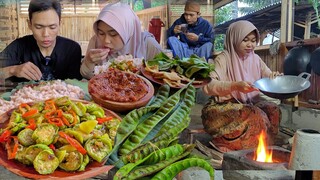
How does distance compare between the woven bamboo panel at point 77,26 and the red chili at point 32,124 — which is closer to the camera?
the red chili at point 32,124

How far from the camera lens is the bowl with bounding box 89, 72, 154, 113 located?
155 centimetres

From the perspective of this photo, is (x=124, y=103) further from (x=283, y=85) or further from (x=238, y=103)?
(x=283, y=85)

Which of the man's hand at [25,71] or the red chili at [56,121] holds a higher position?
the man's hand at [25,71]

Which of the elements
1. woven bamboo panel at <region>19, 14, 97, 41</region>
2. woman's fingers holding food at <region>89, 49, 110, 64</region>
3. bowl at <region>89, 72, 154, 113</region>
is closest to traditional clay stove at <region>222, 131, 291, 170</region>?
bowl at <region>89, 72, 154, 113</region>

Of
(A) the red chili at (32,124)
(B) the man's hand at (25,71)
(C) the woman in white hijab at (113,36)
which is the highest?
(C) the woman in white hijab at (113,36)

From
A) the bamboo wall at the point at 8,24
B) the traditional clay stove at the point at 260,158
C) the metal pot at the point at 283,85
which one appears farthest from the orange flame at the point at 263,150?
the bamboo wall at the point at 8,24

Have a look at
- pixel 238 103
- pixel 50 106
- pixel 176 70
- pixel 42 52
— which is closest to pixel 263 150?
pixel 238 103

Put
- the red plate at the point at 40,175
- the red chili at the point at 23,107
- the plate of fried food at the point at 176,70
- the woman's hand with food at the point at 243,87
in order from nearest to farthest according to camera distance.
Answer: the red plate at the point at 40,175
the red chili at the point at 23,107
the plate of fried food at the point at 176,70
the woman's hand with food at the point at 243,87

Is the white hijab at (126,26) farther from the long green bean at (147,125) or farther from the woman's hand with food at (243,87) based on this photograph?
the woman's hand with food at (243,87)

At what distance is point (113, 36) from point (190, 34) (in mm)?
332

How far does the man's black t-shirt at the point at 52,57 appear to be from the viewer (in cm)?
161

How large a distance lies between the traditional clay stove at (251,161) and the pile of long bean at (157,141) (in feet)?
0.42

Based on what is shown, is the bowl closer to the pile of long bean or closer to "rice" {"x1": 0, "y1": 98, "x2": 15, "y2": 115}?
the pile of long bean

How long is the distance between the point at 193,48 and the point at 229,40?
0.16 m
